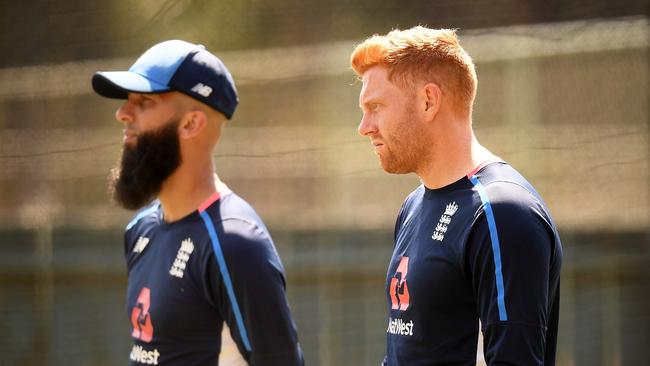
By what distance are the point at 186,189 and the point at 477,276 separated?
1038mm

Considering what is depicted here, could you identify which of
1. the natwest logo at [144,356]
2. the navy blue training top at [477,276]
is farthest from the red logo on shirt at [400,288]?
the natwest logo at [144,356]

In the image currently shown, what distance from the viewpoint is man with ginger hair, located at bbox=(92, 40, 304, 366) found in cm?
241

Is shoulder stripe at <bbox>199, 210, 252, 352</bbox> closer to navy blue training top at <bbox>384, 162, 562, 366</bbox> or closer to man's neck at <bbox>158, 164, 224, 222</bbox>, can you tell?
man's neck at <bbox>158, 164, 224, 222</bbox>

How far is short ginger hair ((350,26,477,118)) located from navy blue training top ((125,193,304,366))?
23.4 inches

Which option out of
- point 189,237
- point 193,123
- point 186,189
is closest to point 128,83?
point 193,123

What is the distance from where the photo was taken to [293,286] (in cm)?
462

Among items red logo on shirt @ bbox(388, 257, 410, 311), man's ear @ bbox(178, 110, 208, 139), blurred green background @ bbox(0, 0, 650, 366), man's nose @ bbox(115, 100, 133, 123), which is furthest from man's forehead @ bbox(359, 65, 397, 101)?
blurred green background @ bbox(0, 0, 650, 366)

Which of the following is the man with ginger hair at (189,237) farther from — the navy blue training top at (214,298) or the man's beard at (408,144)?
the man's beard at (408,144)

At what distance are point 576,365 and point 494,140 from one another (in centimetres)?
108

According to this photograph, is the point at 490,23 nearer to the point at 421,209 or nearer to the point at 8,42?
the point at 421,209

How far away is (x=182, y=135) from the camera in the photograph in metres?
2.70

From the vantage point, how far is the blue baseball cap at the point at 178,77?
267 cm

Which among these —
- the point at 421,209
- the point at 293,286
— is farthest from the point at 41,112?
the point at 421,209

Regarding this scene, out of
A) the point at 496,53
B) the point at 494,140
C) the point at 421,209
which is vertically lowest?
the point at 421,209
